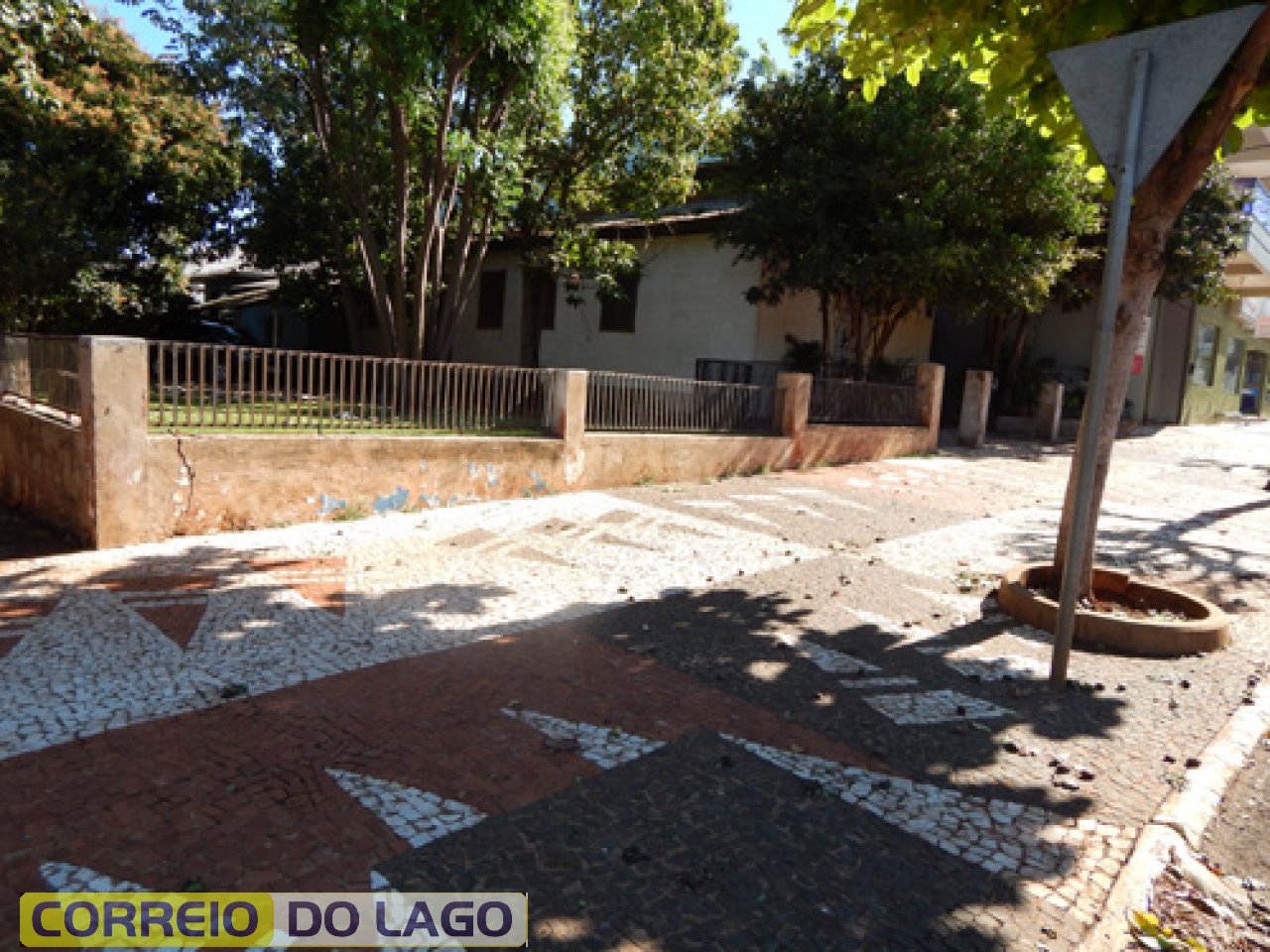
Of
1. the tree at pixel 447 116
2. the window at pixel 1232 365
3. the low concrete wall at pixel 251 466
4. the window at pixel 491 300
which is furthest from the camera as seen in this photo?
the window at pixel 1232 365

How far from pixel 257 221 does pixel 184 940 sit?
1887cm

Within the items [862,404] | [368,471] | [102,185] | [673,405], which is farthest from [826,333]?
[102,185]

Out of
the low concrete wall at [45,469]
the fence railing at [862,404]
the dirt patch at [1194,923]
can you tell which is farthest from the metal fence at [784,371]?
the dirt patch at [1194,923]

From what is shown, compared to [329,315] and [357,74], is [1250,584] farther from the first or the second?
[329,315]

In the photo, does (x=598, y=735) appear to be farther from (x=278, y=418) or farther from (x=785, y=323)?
(x=785, y=323)

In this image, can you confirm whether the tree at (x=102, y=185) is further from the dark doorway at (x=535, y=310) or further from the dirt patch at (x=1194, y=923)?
the dirt patch at (x=1194, y=923)

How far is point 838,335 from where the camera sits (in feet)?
55.1

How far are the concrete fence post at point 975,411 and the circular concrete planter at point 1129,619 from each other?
1124 centimetres

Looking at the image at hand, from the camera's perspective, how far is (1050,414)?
18.0 m

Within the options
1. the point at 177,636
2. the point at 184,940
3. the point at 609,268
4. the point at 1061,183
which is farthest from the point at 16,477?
the point at 1061,183

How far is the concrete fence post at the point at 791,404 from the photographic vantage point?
40.1 feet

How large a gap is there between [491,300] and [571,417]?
12726 mm

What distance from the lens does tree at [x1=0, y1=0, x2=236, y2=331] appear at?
1474 cm

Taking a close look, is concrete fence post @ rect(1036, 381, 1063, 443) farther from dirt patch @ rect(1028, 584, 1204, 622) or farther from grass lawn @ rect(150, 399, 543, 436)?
grass lawn @ rect(150, 399, 543, 436)
